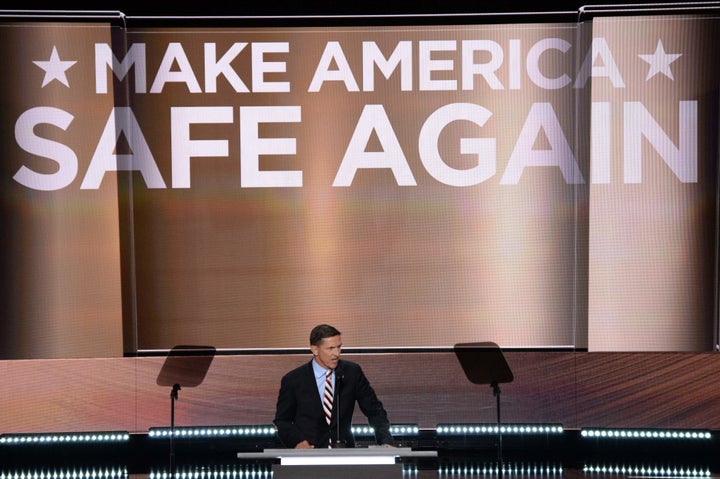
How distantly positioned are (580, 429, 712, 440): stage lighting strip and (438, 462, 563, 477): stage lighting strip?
371mm

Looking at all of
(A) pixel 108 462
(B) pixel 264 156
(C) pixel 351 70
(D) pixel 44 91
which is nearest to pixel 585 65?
(C) pixel 351 70

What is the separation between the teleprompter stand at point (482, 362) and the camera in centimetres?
612

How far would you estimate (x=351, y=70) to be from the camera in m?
6.14

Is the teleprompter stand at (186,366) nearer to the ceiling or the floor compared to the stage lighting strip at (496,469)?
nearer to the ceiling

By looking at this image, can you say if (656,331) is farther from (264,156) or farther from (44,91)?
(44,91)

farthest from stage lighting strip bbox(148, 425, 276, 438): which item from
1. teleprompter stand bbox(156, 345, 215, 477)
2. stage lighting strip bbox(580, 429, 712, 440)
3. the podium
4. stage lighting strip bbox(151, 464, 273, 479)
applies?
the podium

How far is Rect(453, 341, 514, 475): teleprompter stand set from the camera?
6121 millimetres

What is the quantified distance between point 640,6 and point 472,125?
150 cm

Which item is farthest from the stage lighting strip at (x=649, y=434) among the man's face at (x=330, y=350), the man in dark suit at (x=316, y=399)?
the man's face at (x=330, y=350)

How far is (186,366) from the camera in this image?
20.3 ft

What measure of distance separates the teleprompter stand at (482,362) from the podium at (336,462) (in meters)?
2.86

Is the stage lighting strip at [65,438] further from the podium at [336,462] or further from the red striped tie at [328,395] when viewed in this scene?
the podium at [336,462]

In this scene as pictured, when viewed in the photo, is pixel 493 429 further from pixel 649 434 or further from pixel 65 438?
pixel 65 438

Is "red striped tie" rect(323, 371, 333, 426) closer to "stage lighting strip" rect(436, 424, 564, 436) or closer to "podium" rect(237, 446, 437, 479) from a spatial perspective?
"podium" rect(237, 446, 437, 479)
